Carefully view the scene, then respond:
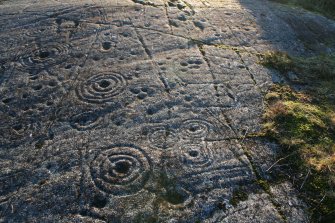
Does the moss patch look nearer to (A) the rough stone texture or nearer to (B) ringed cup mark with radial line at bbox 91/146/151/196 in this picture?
(A) the rough stone texture

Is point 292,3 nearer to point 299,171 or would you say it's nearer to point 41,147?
point 299,171

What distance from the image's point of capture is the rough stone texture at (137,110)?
4.46 m

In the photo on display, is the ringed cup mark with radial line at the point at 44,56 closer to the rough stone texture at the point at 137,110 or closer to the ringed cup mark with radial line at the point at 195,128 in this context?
the rough stone texture at the point at 137,110

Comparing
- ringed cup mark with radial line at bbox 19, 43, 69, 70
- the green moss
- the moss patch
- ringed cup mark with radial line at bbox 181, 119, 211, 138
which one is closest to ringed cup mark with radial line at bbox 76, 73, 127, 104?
ringed cup mark with radial line at bbox 19, 43, 69, 70

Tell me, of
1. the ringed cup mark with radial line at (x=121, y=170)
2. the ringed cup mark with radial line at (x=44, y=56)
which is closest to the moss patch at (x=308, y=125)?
the ringed cup mark with radial line at (x=121, y=170)

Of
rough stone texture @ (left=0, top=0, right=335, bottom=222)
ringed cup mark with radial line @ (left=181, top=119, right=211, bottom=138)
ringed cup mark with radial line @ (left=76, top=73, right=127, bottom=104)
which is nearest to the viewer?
rough stone texture @ (left=0, top=0, right=335, bottom=222)

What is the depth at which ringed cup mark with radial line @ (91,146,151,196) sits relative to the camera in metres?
4.60

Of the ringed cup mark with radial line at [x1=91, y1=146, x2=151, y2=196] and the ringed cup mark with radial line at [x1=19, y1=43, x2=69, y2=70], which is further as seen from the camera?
the ringed cup mark with radial line at [x1=19, y1=43, x2=69, y2=70]

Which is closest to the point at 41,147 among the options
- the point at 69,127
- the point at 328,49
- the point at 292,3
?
the point at 69,127

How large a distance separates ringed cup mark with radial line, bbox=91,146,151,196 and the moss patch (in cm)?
183

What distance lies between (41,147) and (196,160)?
7.14 feet

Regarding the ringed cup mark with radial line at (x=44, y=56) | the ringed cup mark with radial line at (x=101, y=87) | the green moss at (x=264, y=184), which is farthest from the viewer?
the ringed cup mark with radial line at (x=44, y=56)

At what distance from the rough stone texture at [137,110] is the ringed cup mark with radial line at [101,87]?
0.07ft

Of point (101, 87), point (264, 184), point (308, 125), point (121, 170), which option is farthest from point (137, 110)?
point (308, 125)
